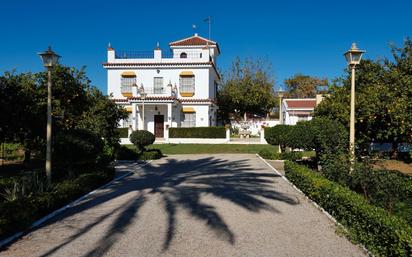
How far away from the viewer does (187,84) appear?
38188mm

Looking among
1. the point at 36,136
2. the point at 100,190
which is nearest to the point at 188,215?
the point at 100,190

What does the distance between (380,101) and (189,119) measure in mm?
23214

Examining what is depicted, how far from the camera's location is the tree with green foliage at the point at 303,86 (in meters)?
72.0

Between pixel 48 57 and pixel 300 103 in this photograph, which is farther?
pixel 300 103

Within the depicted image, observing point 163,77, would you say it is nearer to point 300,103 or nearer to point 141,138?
point 300,103

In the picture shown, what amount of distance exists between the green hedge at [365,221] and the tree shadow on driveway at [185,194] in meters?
1.15

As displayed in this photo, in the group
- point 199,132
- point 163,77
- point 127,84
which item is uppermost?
point 163,77

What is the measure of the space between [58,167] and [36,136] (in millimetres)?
3347

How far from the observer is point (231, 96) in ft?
156

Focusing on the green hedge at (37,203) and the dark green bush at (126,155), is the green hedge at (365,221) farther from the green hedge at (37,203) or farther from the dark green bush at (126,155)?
the dark green bush at (126,155)

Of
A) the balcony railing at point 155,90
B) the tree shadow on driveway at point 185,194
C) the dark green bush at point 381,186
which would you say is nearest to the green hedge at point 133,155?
the tree shadow on driveway at point 185,194

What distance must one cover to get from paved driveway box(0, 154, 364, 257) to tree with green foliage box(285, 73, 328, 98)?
6309 cm

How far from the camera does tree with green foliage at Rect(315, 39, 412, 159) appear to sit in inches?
605

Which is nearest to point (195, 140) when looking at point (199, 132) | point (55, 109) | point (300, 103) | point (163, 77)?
point (199, 132)
